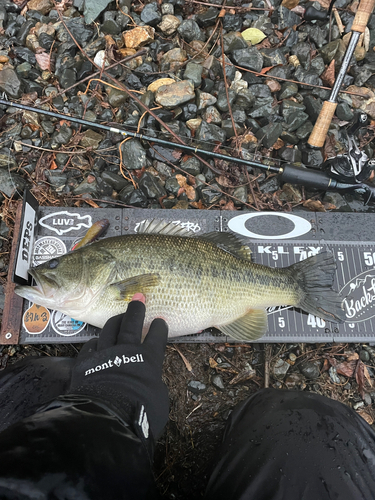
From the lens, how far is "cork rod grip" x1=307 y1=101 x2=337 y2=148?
3641 millimetres

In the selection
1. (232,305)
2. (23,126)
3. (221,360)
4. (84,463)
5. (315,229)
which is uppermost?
(23,126)

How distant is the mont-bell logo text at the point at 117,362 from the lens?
237 cm

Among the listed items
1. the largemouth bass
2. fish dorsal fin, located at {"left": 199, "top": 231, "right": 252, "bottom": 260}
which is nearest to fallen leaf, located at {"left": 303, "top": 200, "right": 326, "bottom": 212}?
the largemouth bass

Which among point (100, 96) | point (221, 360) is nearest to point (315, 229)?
point (221, 360)

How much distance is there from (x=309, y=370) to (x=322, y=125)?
2.75 metres

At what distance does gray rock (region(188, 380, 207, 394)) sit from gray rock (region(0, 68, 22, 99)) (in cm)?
396

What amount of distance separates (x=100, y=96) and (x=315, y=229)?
3033mm

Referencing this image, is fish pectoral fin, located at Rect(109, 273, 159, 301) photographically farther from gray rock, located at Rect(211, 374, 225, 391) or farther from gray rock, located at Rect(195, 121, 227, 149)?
gray rock, located at Rect(195, 121, 227, 149)

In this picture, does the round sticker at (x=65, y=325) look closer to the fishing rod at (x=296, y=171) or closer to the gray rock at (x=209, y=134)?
the fishing rod at (x=296, y=171)

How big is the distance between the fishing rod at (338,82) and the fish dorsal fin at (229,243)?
1.65 m

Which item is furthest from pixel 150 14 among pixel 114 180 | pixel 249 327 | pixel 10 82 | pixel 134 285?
pixel 249 327

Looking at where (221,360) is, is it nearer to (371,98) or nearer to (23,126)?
(23,126)

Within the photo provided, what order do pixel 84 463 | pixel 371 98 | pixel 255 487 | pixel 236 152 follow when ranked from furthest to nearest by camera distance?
pixel 371 98
pixel 236 152
pixel 255 487
pixel 84 463

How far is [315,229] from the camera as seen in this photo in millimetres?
3619
